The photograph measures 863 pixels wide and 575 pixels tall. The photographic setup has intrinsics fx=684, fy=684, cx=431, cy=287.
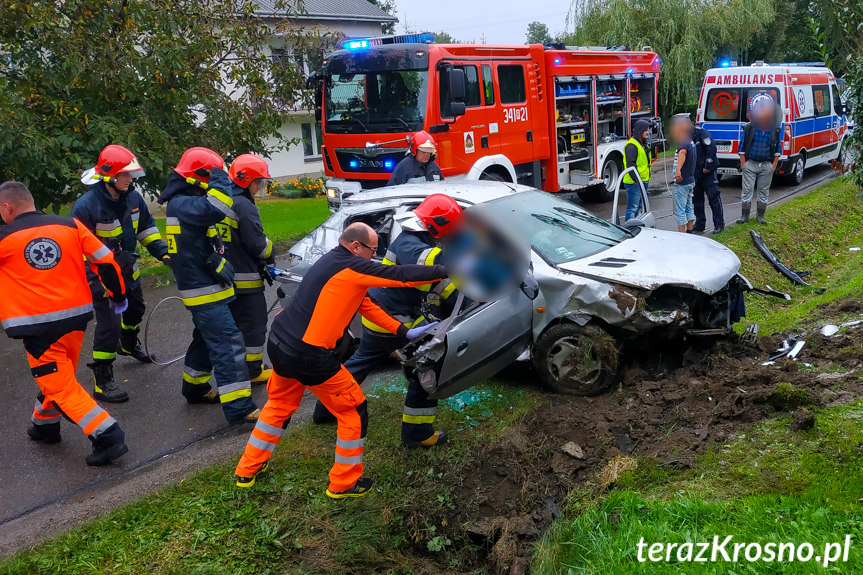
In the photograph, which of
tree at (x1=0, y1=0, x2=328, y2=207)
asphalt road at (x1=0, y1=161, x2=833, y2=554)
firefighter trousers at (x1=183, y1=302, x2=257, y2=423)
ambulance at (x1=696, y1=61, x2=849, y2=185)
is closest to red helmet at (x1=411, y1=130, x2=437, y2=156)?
tree at (x1=0, y1=0, x2=328, y2=207)

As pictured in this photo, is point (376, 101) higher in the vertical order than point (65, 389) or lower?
higher

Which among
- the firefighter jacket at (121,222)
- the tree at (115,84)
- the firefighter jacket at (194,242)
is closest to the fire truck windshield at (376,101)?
the tree at (115,84)

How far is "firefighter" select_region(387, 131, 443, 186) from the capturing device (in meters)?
8.05

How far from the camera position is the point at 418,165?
816 cm

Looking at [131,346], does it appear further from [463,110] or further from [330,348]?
[463,110]

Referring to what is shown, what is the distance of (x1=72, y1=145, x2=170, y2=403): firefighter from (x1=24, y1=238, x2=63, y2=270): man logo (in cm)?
104

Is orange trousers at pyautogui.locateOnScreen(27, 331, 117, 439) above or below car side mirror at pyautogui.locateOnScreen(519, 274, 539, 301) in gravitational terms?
below

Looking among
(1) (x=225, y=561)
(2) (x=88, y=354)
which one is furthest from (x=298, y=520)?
(2) (x=88, y=354)

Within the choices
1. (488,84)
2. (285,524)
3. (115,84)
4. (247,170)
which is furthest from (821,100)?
(285,524)

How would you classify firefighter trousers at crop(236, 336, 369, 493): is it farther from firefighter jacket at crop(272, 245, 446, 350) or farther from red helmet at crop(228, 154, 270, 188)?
red helmet at crop(228, 154, 270, 188)

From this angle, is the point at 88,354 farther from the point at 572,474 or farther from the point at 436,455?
the point at 572,474

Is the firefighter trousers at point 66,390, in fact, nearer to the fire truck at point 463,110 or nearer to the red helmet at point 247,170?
the red helmet at point 247,170

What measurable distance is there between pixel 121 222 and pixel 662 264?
4.52 m

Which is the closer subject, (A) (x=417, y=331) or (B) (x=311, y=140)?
(A) (x=417, y=331)
